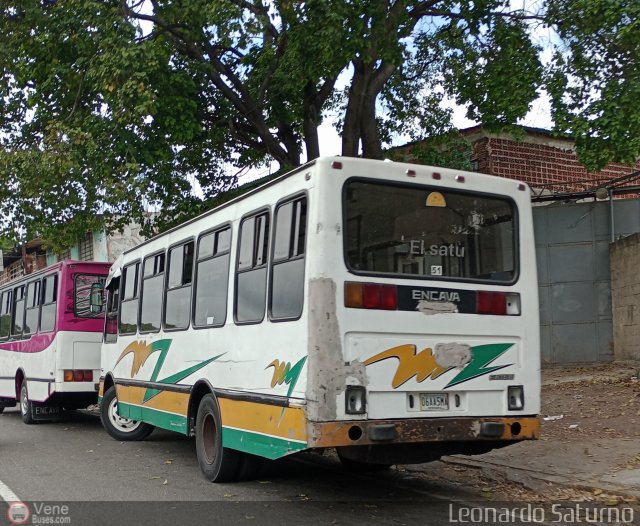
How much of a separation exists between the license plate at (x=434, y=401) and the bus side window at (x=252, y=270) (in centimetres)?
166

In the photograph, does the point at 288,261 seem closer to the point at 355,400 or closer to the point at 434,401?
the point at 355,400

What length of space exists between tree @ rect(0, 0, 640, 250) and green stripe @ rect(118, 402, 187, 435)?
130 inches

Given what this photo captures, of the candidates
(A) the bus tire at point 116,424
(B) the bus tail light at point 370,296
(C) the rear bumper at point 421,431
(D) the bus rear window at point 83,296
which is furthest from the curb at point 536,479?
(D) the bus rear window at point 83,296

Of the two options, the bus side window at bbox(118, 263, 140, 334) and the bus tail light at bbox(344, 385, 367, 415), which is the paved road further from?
the bus side window at bbox(118, 263, 140, 334)

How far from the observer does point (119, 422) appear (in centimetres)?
1228

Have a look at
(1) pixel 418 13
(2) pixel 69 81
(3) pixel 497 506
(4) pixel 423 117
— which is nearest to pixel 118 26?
(2) pixel 69 81

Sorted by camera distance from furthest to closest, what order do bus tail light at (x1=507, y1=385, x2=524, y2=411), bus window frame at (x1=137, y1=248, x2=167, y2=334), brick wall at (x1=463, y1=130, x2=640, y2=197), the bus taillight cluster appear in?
brick wall at (x1=463, y1=130, x2=640, y2=197) → the bus taillight cluster → bus window frame at (x1=137, y1=248, x2=167, y2=334) → bus tail light at (x1=507, y1=385, x2=524, y2=411)

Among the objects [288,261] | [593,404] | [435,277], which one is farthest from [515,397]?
[593,404]

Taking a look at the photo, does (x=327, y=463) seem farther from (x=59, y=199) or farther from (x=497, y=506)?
(x=59, y=199)

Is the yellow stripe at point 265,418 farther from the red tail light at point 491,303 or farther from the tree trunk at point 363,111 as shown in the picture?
the tree trunk at point 363,111

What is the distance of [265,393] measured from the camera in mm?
7246

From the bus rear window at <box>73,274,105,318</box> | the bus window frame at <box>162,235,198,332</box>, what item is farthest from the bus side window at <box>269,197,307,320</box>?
the bus rear window at <box>73,274,105,318</box>

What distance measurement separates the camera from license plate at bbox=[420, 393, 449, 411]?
687 cm

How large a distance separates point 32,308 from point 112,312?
3830 mm
